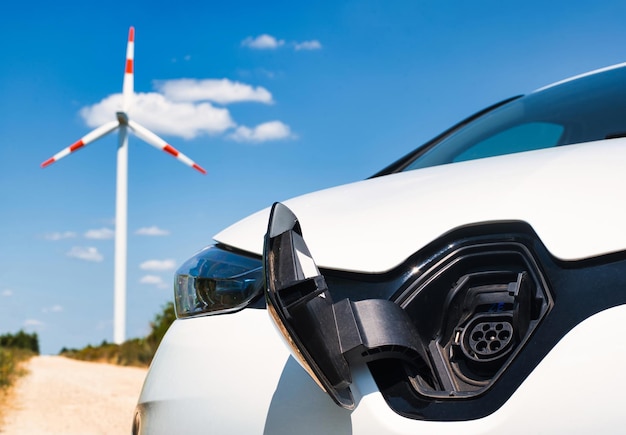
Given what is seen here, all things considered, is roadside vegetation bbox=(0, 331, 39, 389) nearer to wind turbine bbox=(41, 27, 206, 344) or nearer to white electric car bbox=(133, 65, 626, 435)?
wind turbine bbox=(41, 27, 206, 344)

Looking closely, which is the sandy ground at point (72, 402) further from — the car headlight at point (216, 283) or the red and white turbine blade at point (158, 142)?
the car headlight at point (216, 283)

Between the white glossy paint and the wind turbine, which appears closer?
the white glossy paint

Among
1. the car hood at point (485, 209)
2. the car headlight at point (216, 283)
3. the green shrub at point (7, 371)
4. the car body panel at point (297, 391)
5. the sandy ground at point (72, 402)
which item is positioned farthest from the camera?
the green shrub at point (7, 371)

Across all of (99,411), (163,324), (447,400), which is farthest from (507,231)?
(163,324)

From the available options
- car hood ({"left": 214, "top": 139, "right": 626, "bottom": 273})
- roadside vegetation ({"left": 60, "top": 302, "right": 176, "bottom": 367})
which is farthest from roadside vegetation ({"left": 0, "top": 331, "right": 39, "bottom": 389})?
car hood ({"left": 214, "top": 139, "right": 626, "bottom": 273})

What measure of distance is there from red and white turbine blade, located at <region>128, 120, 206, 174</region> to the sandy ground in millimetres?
5175

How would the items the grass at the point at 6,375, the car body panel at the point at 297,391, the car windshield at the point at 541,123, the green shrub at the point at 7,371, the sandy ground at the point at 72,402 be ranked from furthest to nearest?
the green shrub at the point at 7,371 → the grass at the point at 6,375 → the sandy ground at the point at 72,402 → the car windshield at the point at 541,123 → the car body panel at the point at 297,391

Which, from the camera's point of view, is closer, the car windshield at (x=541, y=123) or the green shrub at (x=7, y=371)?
the car windshield at (x=541, y=123)

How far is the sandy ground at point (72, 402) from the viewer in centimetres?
857

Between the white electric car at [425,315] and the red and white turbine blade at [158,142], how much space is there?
16.5 m

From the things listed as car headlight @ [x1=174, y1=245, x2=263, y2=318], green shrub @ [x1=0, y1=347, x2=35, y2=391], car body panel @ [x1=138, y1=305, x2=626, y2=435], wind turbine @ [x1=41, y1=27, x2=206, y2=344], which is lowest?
car body panel @ [x1=138, y1=305, x2=626, y2=435]

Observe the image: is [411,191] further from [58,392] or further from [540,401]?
[58,392]

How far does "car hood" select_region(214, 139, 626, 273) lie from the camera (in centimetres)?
121

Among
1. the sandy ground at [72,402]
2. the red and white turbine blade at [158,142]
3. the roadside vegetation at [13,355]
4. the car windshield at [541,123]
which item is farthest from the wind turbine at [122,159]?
the car windshield at [541,123]
